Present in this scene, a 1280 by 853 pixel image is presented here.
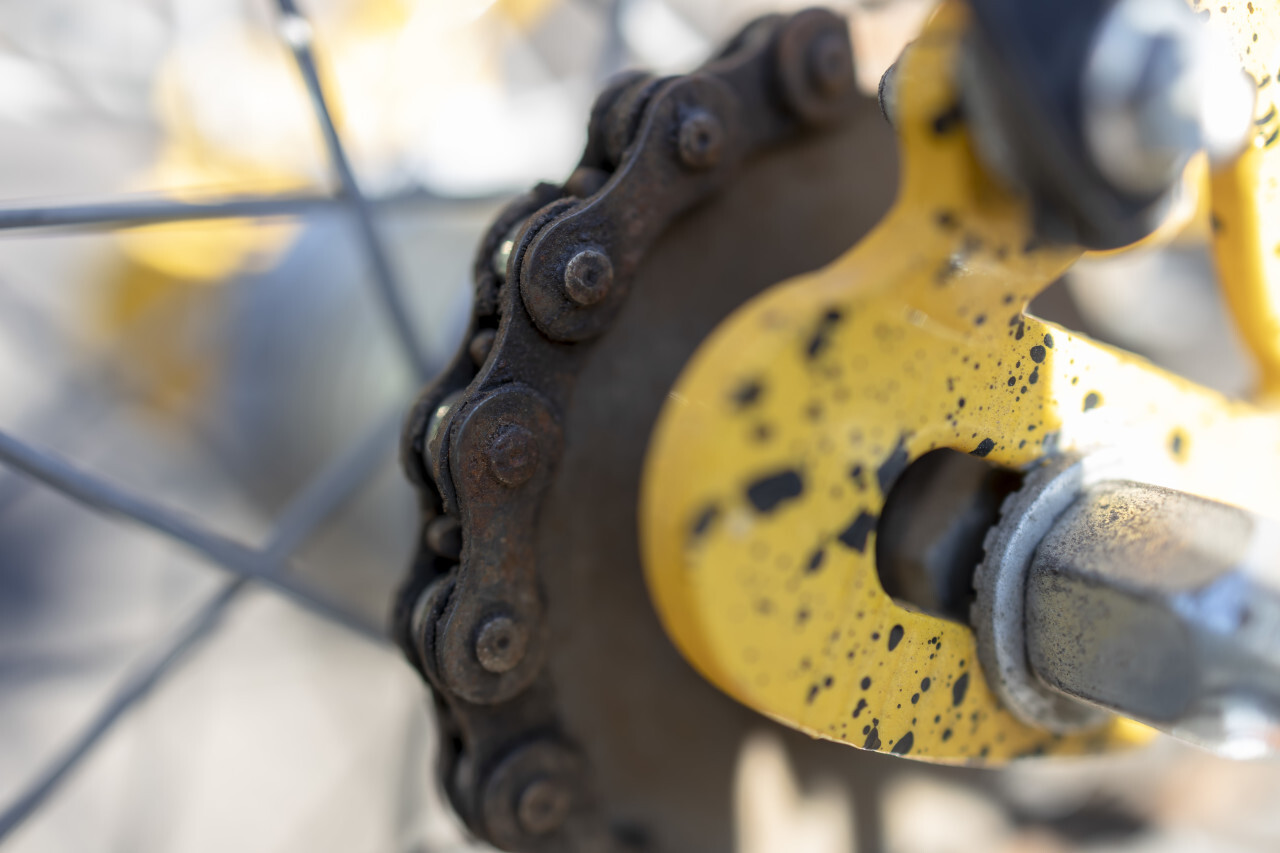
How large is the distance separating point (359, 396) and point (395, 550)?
198 millimetres

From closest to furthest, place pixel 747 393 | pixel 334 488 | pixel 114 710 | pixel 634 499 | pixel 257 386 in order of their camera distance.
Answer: pixel 747 393 < pixel 634 499 < pixel 114 710 < pixel 334 488 < pixel 257 386

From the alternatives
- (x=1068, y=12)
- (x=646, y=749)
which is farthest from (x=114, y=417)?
(x=1068, y=12)

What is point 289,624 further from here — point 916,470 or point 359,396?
point 916,470

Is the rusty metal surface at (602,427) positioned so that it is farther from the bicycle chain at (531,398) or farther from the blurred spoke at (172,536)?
the blurred spoke at (172,536)

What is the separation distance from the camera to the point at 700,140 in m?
0.53

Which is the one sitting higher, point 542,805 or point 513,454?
point 513,454

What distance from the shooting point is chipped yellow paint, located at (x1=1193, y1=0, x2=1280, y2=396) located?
0.45m

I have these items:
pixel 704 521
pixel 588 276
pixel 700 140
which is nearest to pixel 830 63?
pixel 700 140

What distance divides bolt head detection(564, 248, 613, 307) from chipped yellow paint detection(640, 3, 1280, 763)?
9 cm

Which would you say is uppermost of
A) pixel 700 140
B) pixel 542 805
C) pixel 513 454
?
pixel 700 140

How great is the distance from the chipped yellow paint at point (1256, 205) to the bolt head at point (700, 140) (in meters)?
0.24

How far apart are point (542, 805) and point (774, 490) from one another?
29 centimetres

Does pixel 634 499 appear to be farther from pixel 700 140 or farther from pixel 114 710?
pixel 114 710

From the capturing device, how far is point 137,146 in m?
1.50
